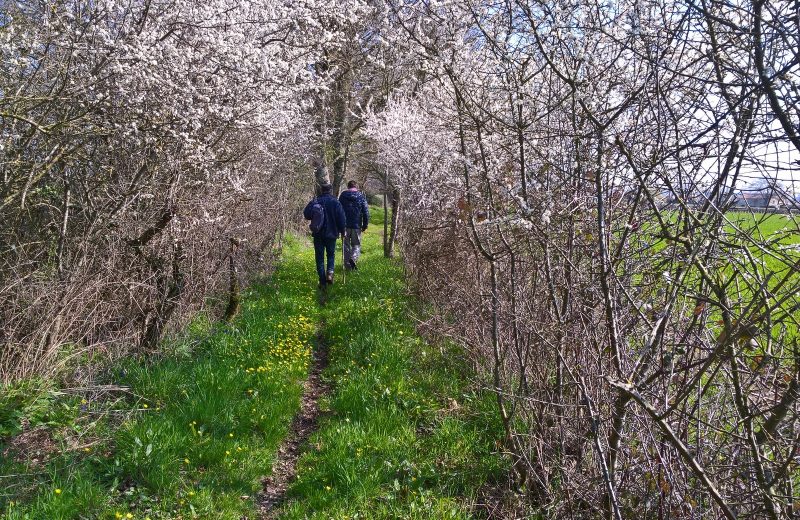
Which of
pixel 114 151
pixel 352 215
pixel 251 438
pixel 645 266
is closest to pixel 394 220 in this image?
pixel 352 215

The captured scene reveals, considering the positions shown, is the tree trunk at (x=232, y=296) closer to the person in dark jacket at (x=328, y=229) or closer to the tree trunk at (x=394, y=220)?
the person in dark jacket at (x=328, y=229)

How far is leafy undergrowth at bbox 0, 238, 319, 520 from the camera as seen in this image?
3691 mm

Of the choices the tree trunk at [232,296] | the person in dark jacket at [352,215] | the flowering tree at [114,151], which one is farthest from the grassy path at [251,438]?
the person in dark jacket at [352,215]

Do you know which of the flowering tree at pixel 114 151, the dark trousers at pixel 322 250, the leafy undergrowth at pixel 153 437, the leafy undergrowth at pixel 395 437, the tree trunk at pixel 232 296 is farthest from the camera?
the dark trousers at pixel 322 250

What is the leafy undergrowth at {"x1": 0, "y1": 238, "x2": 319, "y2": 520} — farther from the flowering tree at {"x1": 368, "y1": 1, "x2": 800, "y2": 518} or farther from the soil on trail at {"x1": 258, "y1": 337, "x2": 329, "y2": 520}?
the flowering tree at {"x1": 368, "y1": 1, "x2": 800, "y2": 518}

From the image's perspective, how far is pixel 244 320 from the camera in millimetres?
7445

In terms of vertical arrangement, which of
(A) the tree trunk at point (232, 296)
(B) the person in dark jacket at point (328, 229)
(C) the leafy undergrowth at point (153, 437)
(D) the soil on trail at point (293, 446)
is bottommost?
(D) the soil on trail at point (293, 446)

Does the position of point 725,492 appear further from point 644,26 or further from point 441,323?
point 441,323

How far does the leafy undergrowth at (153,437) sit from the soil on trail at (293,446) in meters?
0.10

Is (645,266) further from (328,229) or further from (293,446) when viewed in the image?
(328,229)

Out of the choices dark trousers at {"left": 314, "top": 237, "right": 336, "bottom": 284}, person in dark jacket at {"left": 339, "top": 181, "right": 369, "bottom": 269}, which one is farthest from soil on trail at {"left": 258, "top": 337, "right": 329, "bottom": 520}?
person in dark jacket at {"left": 339, "top": 181, "right": 369, "bottom": 269}

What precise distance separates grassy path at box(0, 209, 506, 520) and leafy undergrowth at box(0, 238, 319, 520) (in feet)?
0.04

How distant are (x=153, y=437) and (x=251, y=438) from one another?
2.58ft

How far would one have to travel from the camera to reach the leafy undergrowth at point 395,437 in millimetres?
3932
